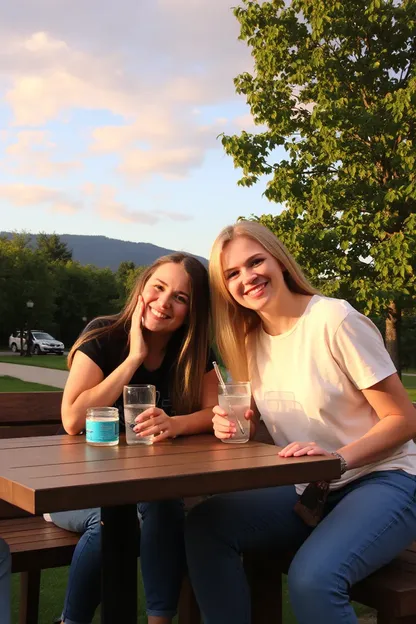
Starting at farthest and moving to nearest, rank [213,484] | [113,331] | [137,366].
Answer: [113,331] < [137,366] < [213,484]

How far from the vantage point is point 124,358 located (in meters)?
2.91

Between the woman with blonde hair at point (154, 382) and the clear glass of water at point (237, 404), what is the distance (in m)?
0.19

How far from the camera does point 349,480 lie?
2541 millimetres

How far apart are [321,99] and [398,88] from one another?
1.84 m

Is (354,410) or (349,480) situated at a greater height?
(354,410)

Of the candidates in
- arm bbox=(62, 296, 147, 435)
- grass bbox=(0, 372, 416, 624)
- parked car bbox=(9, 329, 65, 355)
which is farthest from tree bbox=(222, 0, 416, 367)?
parked car bbox=(9, 329, 65, 355)

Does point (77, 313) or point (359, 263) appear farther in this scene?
point (77, 313)

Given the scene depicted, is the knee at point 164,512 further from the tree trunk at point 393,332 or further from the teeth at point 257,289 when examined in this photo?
the tree trunk at point 393,332

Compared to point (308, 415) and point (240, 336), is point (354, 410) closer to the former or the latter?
point (308, 415)

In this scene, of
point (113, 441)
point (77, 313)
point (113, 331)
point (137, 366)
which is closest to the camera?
point (113, 441)

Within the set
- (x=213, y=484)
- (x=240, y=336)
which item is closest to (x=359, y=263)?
(x=240, y=336)

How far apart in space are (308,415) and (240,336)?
19.1 inches

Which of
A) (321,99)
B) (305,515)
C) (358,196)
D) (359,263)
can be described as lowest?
(305,515)

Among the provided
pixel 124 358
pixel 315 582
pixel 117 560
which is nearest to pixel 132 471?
pixel 117 560
